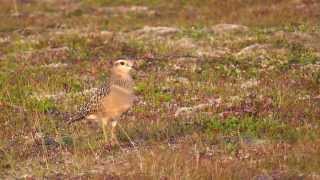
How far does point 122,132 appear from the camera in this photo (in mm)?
17719

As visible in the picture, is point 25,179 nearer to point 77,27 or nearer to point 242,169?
point 242,169

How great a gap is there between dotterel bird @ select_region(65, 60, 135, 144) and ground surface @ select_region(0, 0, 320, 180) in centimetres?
51

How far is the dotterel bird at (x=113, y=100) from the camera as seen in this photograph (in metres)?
16.3

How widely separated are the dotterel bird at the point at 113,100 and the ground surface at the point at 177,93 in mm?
514

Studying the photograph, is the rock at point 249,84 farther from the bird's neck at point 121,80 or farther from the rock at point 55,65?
the rock at point 55,65

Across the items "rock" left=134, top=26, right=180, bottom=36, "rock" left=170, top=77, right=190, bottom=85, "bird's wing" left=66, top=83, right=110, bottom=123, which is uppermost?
"bird's wing" left=66, top=83, right=110, bottom=123

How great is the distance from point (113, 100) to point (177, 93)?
21.4 feet

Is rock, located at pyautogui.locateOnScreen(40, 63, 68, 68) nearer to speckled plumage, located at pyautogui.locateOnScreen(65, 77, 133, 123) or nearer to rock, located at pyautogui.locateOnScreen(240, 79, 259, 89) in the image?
rock, located at pyautogui.locateOnScreen(240, 79, 259, 89)

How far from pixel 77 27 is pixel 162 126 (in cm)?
2386

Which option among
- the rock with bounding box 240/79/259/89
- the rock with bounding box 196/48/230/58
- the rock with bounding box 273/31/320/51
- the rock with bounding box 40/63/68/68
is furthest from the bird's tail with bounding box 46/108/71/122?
the rock with bounding box 273/31/320/51

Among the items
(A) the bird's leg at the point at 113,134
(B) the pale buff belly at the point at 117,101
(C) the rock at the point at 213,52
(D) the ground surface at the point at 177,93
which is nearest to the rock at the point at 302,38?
(D) the ground surface at the point at 177,93

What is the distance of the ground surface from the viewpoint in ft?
48.8

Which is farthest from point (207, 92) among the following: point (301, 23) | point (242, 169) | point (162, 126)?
point (301, 23)

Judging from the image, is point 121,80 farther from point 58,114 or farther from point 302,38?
point 302,38
